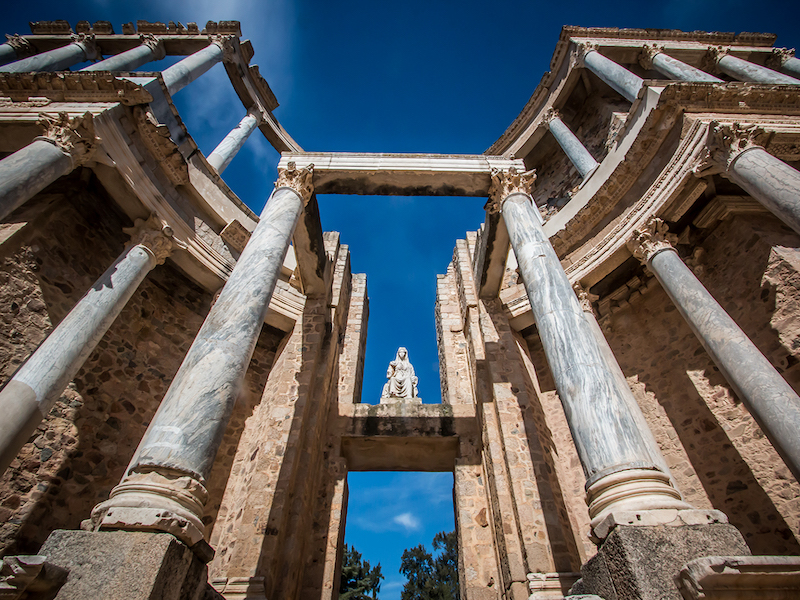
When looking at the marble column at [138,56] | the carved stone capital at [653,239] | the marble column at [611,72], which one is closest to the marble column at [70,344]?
the marble column at [138,56]

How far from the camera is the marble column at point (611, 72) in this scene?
1100 cm

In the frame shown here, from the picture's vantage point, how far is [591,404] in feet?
13.3

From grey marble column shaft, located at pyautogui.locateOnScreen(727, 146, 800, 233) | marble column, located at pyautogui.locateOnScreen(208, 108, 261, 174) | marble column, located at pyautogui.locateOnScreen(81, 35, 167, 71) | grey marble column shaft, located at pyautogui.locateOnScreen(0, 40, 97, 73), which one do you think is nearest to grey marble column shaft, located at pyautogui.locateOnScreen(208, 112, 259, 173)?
marble column, located at pyautogui.locateOnScreen(208, 108, 261, 174)

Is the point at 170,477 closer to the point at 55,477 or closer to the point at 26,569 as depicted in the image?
the point at 26,569

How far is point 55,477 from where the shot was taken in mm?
5629

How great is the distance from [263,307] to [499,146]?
571 inches

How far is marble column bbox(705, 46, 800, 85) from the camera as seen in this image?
11.0 m

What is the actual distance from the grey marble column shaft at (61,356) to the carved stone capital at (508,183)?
6261 millimetres

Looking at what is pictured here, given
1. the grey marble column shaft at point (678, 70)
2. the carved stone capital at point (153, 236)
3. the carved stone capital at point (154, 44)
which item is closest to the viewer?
the carved stone capital at point (153, 236)

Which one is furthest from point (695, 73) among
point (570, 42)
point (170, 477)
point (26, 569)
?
point (26, 569)

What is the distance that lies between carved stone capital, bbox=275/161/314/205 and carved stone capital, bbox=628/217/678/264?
20.2 feet

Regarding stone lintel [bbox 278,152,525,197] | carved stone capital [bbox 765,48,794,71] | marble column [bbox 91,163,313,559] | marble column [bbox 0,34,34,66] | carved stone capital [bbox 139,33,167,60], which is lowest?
marble column [bbox 91,163,313,559]

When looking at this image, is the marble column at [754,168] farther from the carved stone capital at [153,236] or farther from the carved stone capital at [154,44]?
the carved stone capital at [154,44]

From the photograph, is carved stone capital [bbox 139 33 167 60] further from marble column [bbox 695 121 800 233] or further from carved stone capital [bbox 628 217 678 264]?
marble column [bbox 695 121 800 233]
